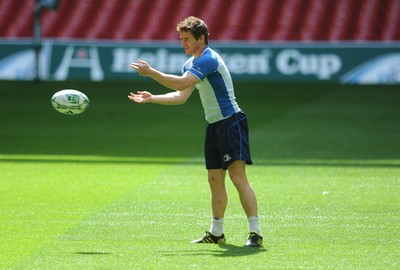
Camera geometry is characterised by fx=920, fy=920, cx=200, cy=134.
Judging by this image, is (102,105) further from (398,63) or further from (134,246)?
(134,246)

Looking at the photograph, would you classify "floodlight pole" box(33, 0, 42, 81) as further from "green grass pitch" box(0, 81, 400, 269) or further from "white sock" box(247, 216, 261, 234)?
"white sock" box(247, 216, 261, 234)

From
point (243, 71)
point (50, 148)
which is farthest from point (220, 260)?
point (243, 71)

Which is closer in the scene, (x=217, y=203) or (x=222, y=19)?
(x=217, y=203)

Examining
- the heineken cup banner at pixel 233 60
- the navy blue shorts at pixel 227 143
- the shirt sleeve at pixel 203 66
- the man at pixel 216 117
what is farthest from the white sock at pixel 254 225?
the heineken cup banner at pixel 233 60

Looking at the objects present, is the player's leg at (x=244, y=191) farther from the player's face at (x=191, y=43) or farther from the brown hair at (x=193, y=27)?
the brown hair at (x=193, y=27)

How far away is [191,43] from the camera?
932cm

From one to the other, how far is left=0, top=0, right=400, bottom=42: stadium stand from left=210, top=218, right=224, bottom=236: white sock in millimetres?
19085

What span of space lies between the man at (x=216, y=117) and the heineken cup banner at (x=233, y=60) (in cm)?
1605

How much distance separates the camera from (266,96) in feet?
82.0

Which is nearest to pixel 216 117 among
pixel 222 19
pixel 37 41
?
pixel 37 41

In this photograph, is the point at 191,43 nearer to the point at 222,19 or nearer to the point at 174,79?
the point at 174,79

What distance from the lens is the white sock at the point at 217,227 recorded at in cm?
956

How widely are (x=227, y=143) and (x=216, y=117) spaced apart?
318 mm

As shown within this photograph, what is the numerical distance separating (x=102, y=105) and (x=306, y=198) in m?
12.2
